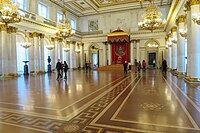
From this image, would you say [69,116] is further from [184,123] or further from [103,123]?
[184,123]

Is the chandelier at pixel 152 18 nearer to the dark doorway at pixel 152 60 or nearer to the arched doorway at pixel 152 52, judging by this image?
the arched doorway at pixel 152 52

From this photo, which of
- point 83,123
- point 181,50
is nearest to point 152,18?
point 181,50

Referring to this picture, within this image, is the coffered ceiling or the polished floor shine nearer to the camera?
the polished floor shine

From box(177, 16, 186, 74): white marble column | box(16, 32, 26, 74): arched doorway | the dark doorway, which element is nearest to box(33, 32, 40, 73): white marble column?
box(16, 32, 26, 74): arched doorway

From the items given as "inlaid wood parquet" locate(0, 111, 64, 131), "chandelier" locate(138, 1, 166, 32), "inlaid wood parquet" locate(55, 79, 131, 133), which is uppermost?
"chandelier" locate(138, 1, 166, 32)

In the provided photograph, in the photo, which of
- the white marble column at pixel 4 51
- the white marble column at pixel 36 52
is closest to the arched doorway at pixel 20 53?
the white marble column at pixel 36 52

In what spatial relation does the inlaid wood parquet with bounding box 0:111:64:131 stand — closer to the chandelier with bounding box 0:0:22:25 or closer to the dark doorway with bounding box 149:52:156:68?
the chandelier with bounding box 0:0:22:25

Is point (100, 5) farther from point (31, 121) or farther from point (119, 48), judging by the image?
point (31, 121)

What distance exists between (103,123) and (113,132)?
1.22ft

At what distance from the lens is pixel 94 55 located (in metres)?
24.2

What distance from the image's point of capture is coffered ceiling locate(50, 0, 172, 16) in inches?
739

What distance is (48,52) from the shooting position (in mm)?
18562

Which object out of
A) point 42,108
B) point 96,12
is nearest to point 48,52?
point 96,12

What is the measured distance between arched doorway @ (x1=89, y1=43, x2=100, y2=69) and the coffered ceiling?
5.01m
